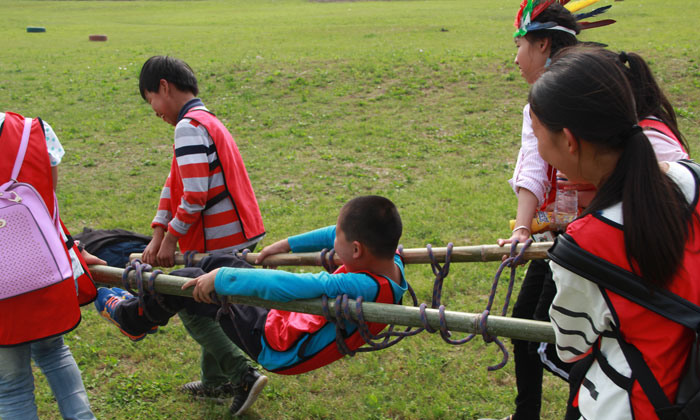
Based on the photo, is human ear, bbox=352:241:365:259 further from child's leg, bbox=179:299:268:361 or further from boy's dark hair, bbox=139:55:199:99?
boy's dark hair, bbox=139:55:199:99

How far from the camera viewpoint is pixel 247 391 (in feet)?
12.1

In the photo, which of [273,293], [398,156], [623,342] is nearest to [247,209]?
[273,293]

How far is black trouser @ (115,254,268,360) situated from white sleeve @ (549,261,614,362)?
146 cm

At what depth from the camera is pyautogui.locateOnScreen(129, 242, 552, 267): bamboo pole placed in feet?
8.91

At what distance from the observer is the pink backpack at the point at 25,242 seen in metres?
2.60

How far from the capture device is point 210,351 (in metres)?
3.62

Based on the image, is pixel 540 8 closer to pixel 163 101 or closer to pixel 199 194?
pixel 199 194

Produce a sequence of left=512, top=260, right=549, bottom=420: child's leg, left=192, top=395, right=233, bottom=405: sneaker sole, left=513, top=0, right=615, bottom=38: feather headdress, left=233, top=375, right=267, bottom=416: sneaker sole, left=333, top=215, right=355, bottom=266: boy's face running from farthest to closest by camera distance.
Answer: left=192, top=395, right=233, bottom=405: sneaker sole < left=233, top=375, right=267, bottom=416: sneaker sole < left=512, top=260, right=549, bottom=420: child's leg < left=513, top=0, right=615, bottom=38: feather headdress < left=333, top=215, right=355, bottom=266: boy's face

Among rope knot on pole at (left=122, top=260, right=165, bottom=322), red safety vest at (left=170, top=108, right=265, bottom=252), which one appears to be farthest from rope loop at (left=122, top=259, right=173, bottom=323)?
red safety vest at (left=170, top=108, right=265, bottom=252)

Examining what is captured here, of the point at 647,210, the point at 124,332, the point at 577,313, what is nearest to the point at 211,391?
the point at 124,332

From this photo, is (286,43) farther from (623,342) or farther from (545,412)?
(623,342)

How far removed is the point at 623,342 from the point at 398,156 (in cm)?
743

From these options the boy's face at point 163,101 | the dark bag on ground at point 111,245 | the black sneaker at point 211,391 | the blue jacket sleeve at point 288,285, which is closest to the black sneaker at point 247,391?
the black sneaker at point 211,391

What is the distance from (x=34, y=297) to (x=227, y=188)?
3.99 ft
